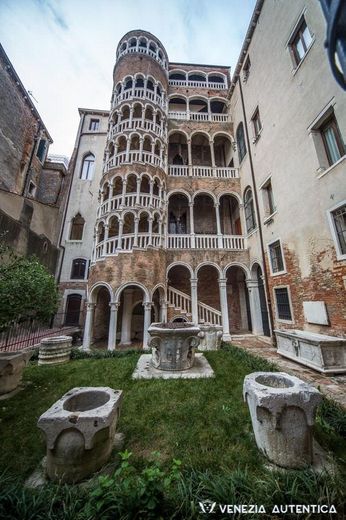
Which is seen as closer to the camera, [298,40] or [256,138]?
[298,40]

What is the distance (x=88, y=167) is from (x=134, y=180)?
8.42 meters

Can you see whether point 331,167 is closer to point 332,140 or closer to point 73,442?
point 332,140

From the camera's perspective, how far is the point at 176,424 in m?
3.54

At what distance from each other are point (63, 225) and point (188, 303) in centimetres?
1209

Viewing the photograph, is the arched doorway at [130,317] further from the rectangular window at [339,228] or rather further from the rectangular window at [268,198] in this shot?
the rectangular window at [339,228]

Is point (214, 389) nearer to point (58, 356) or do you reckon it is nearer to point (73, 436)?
point (73, 436)

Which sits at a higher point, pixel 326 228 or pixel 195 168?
pixel 195 168

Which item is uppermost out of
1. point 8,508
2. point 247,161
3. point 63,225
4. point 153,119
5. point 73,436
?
point 153,119

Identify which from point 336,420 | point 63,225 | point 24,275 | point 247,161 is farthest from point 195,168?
point 336,420

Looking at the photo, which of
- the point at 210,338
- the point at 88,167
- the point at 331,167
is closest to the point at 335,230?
the point at 331,167

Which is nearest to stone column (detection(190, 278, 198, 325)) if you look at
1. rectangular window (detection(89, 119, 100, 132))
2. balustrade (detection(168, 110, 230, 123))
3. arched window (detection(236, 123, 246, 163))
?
arched window (detection(236, 123, 246, 163))

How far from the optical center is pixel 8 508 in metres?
1.94

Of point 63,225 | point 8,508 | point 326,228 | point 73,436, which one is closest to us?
point 8,508

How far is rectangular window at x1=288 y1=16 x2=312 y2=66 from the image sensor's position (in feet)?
25.7
